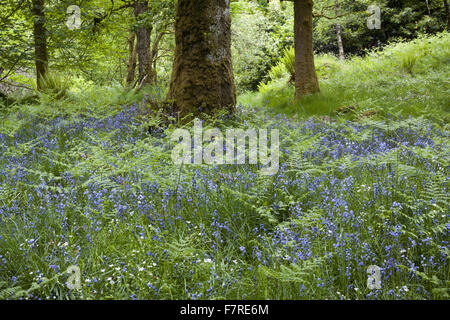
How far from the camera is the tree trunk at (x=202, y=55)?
5.45 metres

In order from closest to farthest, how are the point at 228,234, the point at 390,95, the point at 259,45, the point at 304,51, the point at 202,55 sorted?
the point at 228,234 < the point at 202,55 < the point at 390,95 < the point at 304,51 < the point at 259,45

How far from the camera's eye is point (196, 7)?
543 cm

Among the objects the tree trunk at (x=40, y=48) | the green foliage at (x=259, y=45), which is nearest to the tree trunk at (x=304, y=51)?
the tree trunk at (x=40, y=48)

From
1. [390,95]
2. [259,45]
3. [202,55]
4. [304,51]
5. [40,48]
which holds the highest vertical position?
[259,45]

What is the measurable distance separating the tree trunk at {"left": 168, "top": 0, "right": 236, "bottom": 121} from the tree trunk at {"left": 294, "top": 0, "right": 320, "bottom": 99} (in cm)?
357

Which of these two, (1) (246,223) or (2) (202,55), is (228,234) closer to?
(1) (246,223)

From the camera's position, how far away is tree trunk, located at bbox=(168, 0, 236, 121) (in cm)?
545

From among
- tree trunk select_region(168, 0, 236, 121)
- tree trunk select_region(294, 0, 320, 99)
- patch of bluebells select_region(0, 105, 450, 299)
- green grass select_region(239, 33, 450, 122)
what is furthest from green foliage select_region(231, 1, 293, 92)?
patch of bluebells select_region(0, 105, 450, 299)

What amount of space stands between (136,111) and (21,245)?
490cm

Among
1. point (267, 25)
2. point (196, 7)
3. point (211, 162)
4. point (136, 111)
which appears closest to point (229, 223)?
point (211, 162)

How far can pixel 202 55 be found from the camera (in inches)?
217

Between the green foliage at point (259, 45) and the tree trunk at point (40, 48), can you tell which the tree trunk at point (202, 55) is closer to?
the tree trunk at point (40, 48)

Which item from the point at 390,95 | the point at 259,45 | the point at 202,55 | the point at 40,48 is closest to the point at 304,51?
the point at 390,95

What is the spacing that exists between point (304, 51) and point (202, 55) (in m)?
4.07
